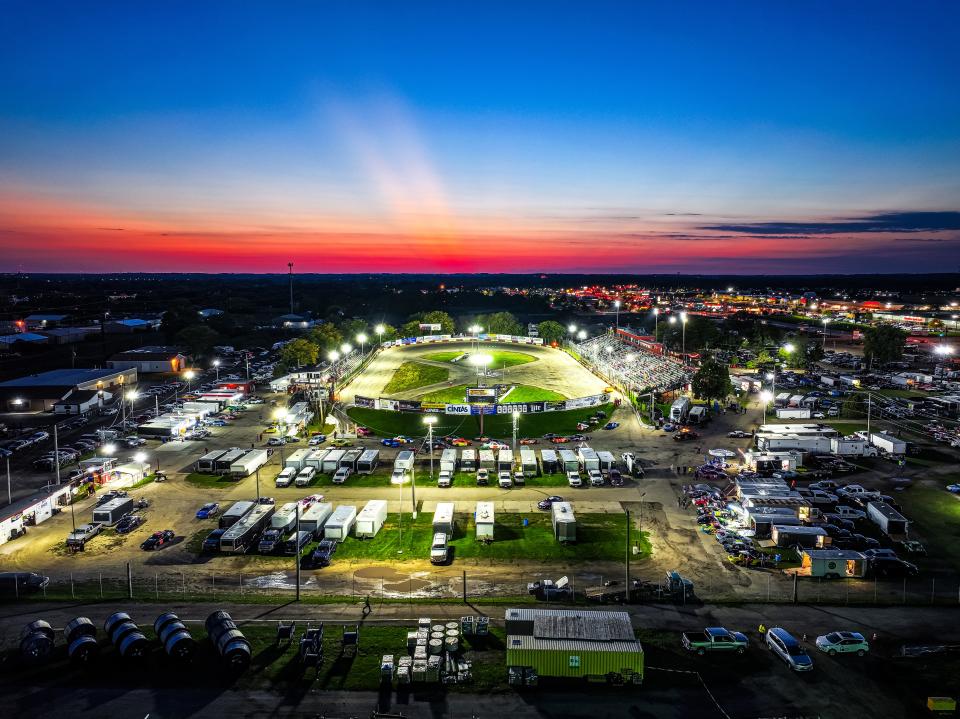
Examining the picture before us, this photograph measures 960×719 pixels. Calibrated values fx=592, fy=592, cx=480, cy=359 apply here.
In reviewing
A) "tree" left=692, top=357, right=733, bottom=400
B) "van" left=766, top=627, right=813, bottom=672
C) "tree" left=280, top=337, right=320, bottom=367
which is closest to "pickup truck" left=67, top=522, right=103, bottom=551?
"van" left=766, top=627, right=813, bottom=672

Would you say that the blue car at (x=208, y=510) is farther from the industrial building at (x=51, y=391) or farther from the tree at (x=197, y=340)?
the tree at (x=197, y=340)

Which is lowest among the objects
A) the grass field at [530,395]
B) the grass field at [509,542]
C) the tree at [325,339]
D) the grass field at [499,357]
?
the grass field at [509,542]

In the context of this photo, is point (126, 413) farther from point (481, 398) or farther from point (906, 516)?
point (906, 516)

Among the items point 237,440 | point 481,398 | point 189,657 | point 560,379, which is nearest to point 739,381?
point 560,379

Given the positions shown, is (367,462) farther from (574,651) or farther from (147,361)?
(147,361)

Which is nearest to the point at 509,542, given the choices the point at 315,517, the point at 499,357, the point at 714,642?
the point at 315,517

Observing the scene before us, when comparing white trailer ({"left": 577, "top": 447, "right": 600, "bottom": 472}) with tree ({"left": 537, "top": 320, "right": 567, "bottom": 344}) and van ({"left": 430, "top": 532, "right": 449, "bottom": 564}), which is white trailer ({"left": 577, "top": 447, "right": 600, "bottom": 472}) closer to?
van ({"left": 430, "top": 532, "right": 449, "bottom": 564})

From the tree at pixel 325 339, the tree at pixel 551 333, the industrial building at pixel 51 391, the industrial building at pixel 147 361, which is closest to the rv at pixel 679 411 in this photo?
the tree at pixel 551 333
